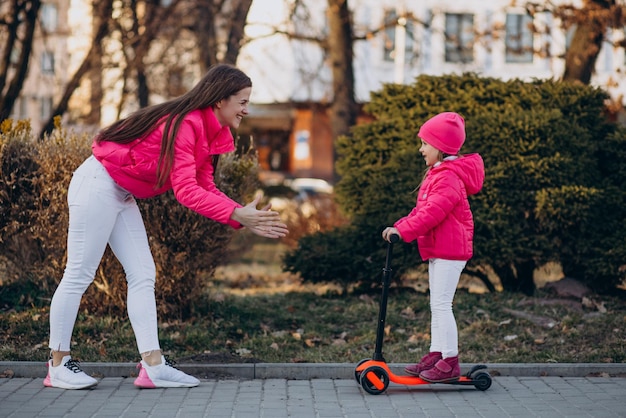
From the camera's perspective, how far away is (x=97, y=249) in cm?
621

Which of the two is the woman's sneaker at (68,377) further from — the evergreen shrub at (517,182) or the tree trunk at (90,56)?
Result: the tree trunk at (90,56)

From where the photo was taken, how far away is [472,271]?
9.68 meters

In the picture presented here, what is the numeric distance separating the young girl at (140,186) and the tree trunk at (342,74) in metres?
10.2

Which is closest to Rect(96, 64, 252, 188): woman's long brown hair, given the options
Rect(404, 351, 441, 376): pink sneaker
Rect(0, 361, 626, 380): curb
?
Rect(0, 361, 626, 380): curb

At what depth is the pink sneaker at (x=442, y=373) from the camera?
6.25 meters

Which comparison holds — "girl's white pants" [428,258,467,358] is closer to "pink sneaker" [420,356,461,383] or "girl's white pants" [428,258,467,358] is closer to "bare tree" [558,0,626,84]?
"pink sneaker" [420,356,461,383]

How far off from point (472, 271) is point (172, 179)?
14.8 ft

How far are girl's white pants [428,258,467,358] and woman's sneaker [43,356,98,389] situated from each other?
7.06 feet

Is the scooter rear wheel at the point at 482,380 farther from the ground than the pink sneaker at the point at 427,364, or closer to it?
closer to it

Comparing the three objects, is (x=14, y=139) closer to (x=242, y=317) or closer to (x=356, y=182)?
(x=242, y=317)

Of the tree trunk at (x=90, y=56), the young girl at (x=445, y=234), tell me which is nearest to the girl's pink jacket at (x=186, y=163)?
the young girl at (x=445, y=234)

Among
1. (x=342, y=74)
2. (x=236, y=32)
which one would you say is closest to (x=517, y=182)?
(x=342, y=74)

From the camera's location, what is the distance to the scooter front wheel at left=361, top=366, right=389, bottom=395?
623cm

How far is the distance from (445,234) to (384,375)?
37.5 inches
